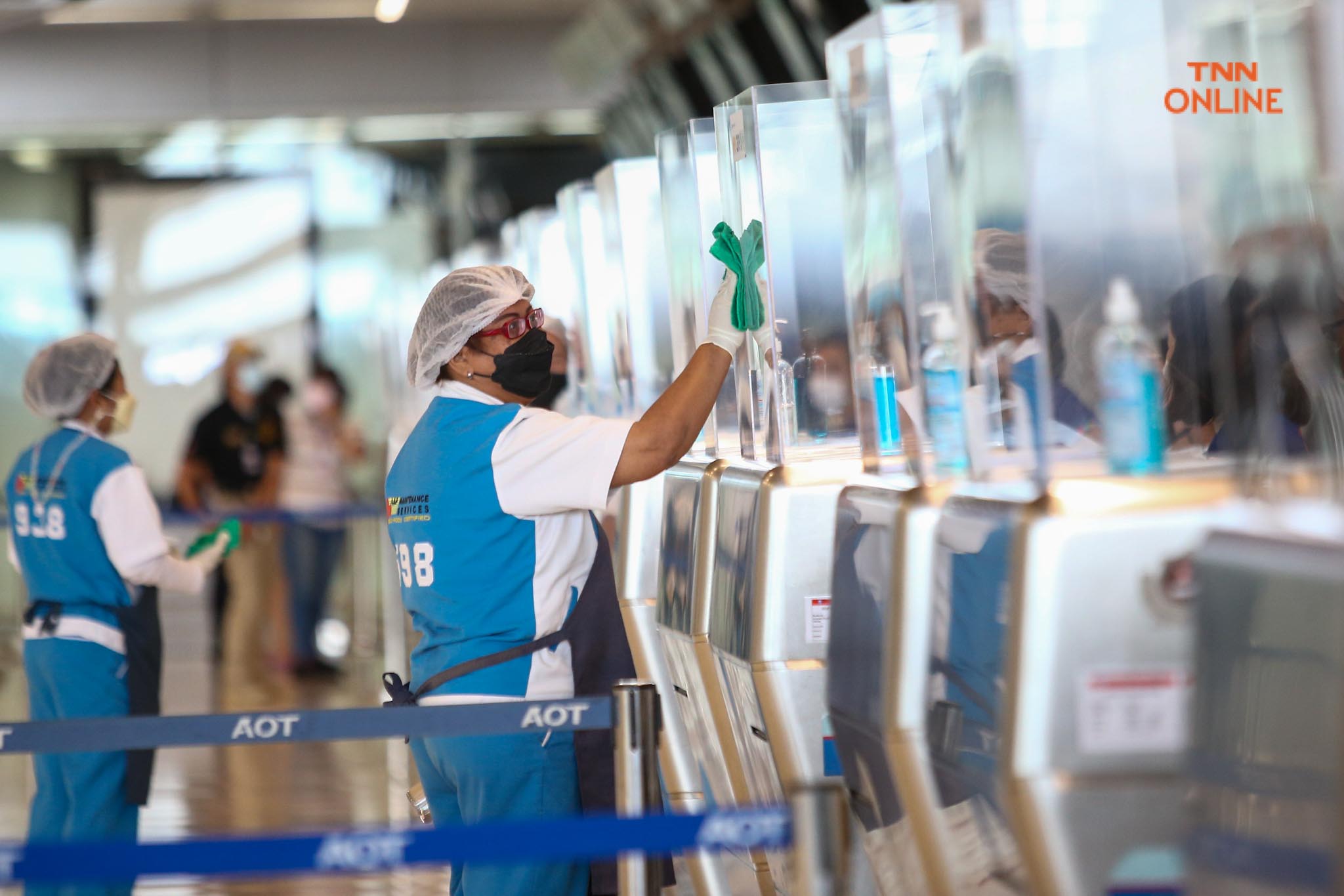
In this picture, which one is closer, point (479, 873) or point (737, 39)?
point (479, 873)

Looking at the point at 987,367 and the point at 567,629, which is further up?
the point at 987,367

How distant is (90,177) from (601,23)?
4.71 metres

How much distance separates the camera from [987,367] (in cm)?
198

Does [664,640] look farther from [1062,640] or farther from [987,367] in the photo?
[1062,640]

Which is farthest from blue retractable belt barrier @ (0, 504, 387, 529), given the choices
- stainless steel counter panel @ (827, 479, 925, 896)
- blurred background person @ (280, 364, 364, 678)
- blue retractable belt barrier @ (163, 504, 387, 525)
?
stainless steel counter panel @ (827, 479, 925, 896)

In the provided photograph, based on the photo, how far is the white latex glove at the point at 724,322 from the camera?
2688 millimetres

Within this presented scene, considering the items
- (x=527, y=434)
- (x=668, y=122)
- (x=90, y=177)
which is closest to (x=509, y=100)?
(x=668, y=122)

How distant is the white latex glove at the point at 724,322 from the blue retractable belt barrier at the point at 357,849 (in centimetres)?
113

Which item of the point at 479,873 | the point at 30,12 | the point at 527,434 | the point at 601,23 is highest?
the point at 601,23

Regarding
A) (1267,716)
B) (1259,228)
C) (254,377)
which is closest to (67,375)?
(1259,228)

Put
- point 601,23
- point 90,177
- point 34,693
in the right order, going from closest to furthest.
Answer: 1. point 34,693
2. point 601,23
3. point 90,177

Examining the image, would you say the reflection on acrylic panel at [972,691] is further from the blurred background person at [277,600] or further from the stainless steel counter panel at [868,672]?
the blurred background person at [277,600]

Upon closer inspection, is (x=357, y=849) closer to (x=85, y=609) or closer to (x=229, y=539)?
(x=85, y=609)

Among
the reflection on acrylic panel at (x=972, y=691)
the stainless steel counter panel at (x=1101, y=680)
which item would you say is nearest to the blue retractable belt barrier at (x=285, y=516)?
the reflection on acrylic panel at (x=972, y=691)
